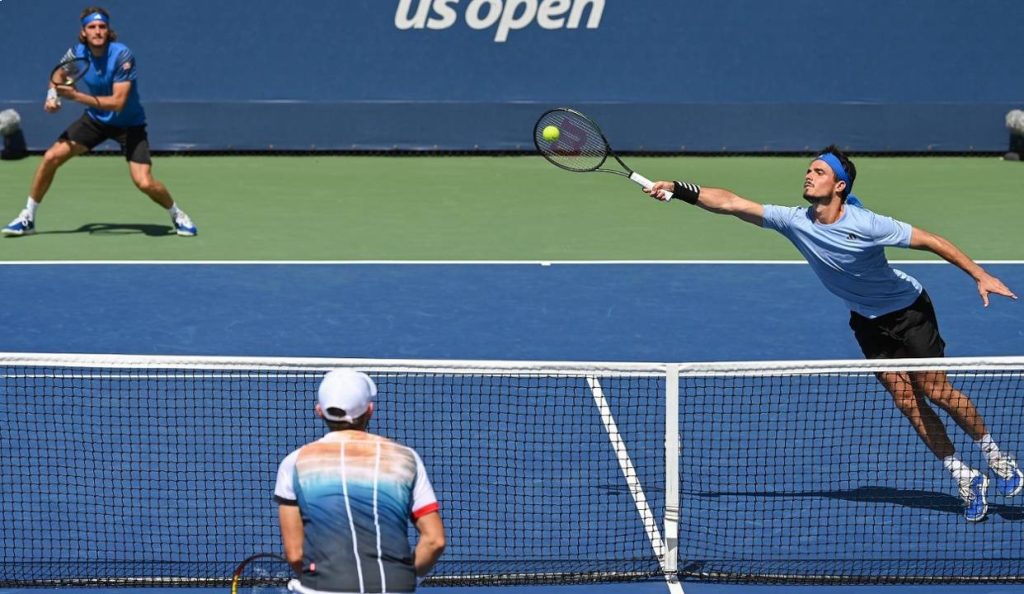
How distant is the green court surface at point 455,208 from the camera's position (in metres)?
13.5

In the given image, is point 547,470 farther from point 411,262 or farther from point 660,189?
point 411,262

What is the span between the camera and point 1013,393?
9.05 meters

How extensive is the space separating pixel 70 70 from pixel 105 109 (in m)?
0.54

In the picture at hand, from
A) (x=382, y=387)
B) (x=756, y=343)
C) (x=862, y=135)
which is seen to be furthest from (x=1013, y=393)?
(x=862, y=135)

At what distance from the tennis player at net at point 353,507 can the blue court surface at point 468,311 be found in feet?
16.3

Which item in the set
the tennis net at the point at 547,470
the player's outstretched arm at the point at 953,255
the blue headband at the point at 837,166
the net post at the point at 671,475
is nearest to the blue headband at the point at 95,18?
the tennis net at the point at 547,470

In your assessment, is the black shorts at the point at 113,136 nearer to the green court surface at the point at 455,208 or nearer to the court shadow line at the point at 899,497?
the green court surface at the point at 455,208

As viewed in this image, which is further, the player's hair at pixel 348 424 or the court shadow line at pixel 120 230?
the court shadow line at pixel 120 230

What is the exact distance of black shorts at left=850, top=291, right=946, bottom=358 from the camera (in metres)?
7.29

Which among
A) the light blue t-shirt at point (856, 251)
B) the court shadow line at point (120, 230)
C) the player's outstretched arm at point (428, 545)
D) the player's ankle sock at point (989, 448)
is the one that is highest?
the court shadow line at point (120, 230)

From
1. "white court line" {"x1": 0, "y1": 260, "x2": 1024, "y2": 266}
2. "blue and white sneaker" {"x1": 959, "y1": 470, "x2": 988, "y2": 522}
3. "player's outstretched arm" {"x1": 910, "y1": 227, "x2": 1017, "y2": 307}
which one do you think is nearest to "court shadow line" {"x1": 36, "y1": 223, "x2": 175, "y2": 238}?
"white court line" {"x1": 0, "y1": 260, "x2": 1024, "y2": 266}

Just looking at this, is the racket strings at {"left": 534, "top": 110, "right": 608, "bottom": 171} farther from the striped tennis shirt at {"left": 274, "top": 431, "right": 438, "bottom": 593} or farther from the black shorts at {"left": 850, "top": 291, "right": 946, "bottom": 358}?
the striped tennis shirt at {"left": 274, "top": 431, "right": 438, "bottom": 593}

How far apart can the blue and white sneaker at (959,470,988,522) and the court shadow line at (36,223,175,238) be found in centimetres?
892

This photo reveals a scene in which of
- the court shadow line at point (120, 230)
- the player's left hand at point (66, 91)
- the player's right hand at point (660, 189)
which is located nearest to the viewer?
the player's right hand at point (660, 189)
